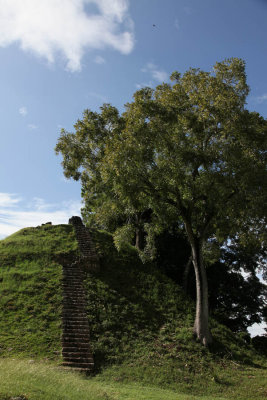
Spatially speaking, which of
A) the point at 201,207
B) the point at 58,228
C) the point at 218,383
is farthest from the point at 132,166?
the point at 58,228

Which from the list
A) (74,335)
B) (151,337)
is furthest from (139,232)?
(74,335)

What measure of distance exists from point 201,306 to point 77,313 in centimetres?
597

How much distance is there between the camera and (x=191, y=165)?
50.3 feet

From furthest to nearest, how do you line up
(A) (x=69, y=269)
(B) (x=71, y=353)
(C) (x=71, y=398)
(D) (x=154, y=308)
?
1. (A) (x=69, y=269)
2. (D) (x=154, y=308)
3. (B) (x=71, y=353)
4. (C) (x=71, y=398)

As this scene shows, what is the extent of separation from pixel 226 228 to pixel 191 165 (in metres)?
3.52

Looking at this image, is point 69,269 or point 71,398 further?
point 69,269

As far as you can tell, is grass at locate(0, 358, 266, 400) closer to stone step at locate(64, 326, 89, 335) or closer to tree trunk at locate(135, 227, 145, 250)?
stone step at locate(64, 326, 89, 335)

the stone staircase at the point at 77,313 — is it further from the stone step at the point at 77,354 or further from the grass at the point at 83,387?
the grass at the point at 83,387

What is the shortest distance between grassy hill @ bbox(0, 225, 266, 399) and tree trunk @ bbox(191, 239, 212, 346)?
45 centimetres

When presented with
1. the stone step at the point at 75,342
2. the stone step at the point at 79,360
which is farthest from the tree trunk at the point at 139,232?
the stone step at the point at 79,360

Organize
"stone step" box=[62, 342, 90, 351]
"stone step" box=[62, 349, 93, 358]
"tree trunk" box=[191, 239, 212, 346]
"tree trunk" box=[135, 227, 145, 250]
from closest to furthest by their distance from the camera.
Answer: "stone step" box=[62, 349, 93, 358], "stone step" box=[62, 342, 90, 351], "tree trunk" box=[191, 239, 212, 346], "tree trunk" box=[135, 227, 145, 250]

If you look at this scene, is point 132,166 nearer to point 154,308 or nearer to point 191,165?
point 191,165

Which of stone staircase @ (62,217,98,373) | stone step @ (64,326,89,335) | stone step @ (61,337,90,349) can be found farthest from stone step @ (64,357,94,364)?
stone step @ (64,326,89,335)

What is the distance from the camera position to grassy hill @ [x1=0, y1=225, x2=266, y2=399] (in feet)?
41.9
